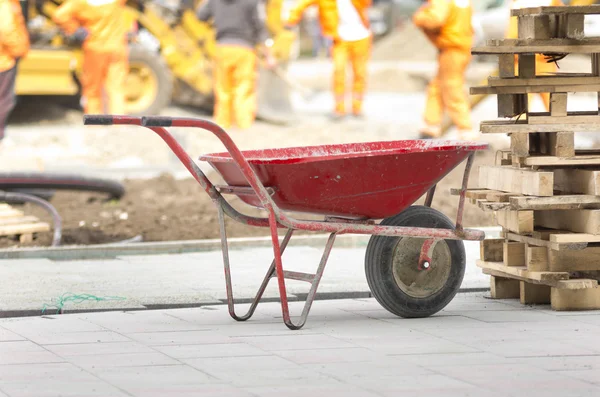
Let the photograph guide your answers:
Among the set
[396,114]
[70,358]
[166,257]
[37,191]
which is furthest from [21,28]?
[70,358]

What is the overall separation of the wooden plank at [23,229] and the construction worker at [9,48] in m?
5.02

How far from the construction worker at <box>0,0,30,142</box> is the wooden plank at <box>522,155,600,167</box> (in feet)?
29.4

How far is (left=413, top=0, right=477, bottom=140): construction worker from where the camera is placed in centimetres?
1534

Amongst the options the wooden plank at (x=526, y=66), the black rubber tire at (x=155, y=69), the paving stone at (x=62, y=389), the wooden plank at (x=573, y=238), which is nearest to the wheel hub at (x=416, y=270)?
the wooden plank at (x=573, y=238)

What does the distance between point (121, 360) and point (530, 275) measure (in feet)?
7.56

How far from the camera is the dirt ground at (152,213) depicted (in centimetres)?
978

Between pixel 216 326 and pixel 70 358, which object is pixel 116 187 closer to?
pixel 216 326

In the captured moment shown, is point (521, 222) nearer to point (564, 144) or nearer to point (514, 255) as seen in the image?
point (514, 255)

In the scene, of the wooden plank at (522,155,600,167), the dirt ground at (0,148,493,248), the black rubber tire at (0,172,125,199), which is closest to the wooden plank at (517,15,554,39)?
the wooden plank at (522,155,600,167)

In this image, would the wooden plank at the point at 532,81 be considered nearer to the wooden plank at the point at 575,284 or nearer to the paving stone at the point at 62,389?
the wooden plank at the point at 575,284

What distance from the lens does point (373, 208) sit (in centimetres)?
635

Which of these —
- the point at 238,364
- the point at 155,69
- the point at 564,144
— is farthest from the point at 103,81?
the point at 238,364

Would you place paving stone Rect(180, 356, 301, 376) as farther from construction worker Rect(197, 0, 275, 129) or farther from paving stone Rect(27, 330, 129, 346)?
construction worker Rect(197, 0, 275, 129)

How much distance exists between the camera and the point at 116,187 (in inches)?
450
